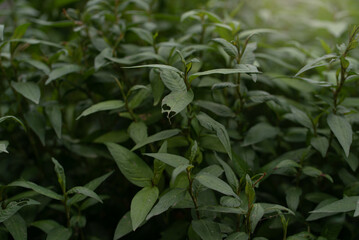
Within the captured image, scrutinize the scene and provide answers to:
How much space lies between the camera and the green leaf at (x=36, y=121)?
3.50ft

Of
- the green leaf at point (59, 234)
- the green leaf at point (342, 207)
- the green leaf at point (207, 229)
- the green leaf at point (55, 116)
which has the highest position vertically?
the green leaf at point (55, 116)

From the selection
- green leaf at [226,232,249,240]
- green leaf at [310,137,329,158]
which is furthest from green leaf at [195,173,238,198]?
green leaf at [310,137,329,158]

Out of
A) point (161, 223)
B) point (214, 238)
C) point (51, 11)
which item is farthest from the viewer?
point (51, 11)

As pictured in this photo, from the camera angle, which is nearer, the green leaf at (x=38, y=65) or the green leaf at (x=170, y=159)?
the green leaf at (x=170, y=159)

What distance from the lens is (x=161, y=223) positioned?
1.13 meters

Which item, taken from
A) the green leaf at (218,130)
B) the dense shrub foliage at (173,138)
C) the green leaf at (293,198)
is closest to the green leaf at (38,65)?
the dense shrub foliage at (173,138)

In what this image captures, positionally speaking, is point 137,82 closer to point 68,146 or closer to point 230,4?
point 68,146

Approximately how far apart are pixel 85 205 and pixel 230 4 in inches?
53.1

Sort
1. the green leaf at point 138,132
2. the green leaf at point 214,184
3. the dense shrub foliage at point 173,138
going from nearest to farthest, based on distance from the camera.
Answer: the green leaf at point 214,184 → the dense shrub foliage at point 173,138 → the green leaf at point 138,132

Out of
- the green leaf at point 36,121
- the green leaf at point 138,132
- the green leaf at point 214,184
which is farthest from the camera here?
the green leaf at point 36,121

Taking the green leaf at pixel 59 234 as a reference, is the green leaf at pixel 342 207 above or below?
above

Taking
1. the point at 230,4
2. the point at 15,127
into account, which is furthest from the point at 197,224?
the point at 230,4

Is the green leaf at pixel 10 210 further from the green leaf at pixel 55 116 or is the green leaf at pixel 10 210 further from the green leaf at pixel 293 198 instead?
the green leaf at pixel 293 198

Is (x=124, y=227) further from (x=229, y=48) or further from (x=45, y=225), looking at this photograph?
(x=229, y=48)
